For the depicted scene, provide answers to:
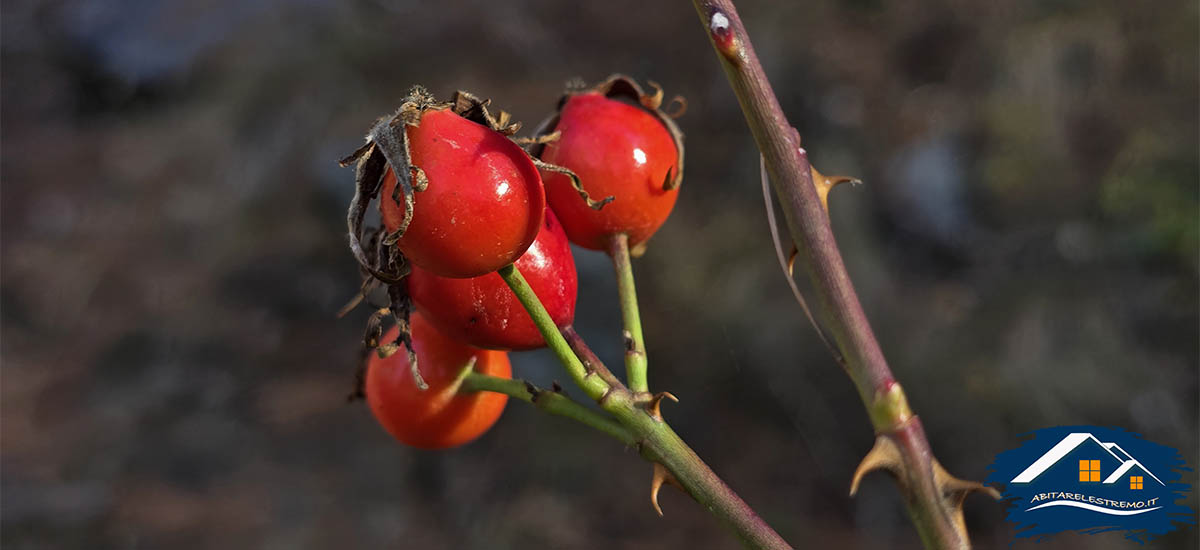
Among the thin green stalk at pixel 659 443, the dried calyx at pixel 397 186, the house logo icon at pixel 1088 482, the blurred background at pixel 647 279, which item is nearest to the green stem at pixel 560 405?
the thin green stalk at pixel 659 443

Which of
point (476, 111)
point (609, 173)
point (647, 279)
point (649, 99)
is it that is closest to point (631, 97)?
point (649, 99)

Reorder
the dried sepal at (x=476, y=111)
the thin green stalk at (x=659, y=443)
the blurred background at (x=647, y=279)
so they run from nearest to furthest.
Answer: the thin green stalk at (x=659, y=443)
the dried sepal at (x=476, y=111)
the blurred background at (x=647, y=279)

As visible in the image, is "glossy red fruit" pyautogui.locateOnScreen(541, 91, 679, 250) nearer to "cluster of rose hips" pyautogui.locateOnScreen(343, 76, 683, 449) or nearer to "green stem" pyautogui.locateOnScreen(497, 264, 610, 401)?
"cluster of rose hips" pyautogui.locateOnScreen(343, 76, 683, 449)

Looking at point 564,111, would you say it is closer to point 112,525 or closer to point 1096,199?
point 1096,199

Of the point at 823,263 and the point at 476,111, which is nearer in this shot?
the point at 823,263

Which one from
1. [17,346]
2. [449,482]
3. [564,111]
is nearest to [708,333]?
[449,482]

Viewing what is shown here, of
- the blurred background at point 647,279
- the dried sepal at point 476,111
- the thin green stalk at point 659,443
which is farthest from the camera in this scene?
the blurred background at point 647,279

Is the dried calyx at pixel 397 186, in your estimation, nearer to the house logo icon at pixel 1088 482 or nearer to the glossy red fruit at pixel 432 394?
the glossy red fruit at pixel 432 394

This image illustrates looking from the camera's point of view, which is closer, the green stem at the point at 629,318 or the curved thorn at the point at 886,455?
the curved thorn at the point at 886,455

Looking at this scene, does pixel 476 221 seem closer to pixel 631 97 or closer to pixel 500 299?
pixel 500 299
